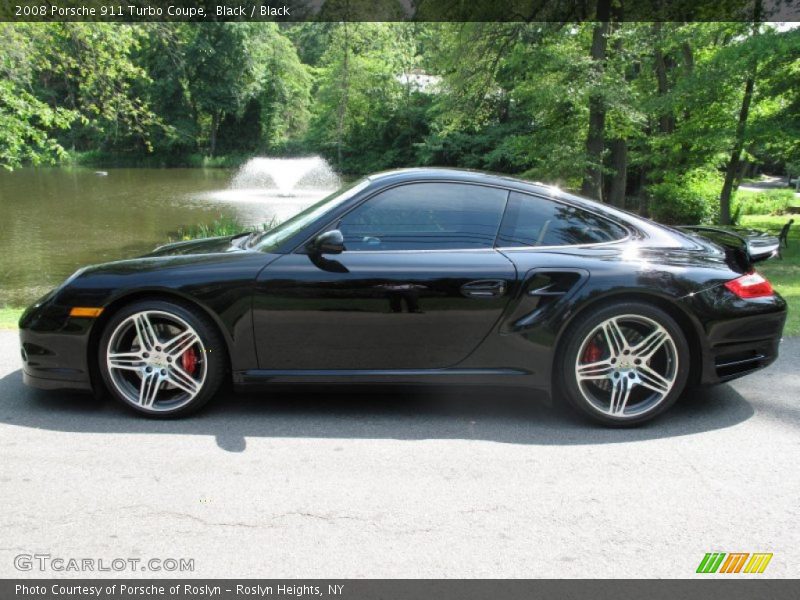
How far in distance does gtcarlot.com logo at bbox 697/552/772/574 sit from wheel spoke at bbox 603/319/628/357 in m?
1.44

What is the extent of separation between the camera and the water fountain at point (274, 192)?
23.1 meters

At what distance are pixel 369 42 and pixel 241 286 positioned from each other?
5641 cm

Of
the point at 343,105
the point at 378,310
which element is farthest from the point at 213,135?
the point at 378,310

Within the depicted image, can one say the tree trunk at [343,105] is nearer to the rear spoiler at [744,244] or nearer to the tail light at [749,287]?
the rear spoiler at [744,244]

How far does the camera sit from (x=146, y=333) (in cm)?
393

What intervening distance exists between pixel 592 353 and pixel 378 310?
3.98ft

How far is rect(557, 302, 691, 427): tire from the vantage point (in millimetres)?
3877

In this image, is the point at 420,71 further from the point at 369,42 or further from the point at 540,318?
the point at 540,318

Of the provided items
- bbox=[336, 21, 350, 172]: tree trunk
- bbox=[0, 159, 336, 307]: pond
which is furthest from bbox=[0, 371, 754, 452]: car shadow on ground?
bbox=[336, 21, 350, 172]: tree trunk

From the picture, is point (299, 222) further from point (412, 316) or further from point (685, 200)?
point (685, 200)

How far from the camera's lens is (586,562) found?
2572 mm

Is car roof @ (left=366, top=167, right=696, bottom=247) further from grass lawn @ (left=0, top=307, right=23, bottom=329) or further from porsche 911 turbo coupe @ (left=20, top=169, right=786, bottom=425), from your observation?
grass lawn @ (left=0, top=307, right=23, bottom=329)

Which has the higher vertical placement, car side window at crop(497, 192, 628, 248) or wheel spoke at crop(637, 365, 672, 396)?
car side window at crop(497, 192, 628, 248)

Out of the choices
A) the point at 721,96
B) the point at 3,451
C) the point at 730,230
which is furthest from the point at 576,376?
the point at 721,96
